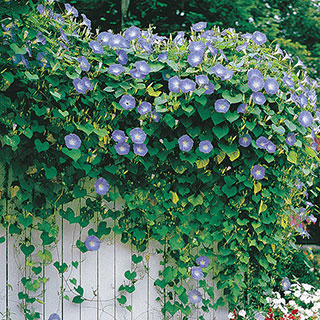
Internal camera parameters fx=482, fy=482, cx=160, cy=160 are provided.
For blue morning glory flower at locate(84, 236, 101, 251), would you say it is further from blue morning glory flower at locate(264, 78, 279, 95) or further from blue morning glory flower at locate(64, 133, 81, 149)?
blue morning glory flower at locate(264, 78, 279, 95)

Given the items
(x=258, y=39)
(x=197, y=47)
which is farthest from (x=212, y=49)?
(x=258, y=39)

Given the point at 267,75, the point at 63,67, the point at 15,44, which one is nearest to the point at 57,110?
the point at 63,67

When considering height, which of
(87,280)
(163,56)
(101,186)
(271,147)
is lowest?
(87,280)

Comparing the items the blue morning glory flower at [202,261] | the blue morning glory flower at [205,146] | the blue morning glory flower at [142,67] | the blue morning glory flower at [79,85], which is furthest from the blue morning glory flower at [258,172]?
the blue morning glory flower at [79,85]

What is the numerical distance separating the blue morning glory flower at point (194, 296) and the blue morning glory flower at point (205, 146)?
31.0 inches

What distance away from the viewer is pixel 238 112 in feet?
7.83

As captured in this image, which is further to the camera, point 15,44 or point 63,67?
point 63,67

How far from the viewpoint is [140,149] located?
7.64 feet

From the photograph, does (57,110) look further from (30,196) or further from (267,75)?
(267,75)

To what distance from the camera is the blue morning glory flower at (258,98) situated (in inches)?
93.1

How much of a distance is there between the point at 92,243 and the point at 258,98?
1.10 m

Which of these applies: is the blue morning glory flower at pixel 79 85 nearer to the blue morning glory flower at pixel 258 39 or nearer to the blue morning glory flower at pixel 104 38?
the blue morning glory flower at pixel 104 38

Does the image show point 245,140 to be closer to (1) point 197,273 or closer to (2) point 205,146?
(2) point 205,146

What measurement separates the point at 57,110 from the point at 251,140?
97 cm
